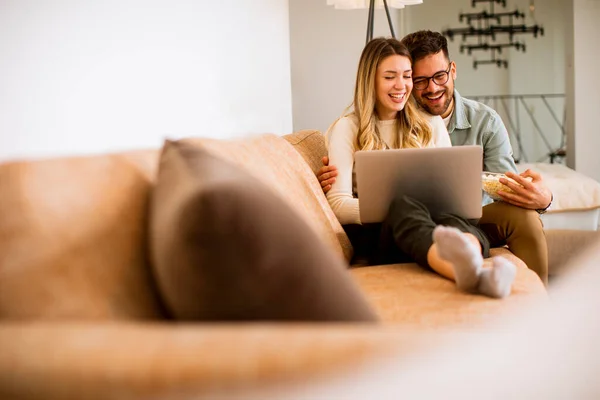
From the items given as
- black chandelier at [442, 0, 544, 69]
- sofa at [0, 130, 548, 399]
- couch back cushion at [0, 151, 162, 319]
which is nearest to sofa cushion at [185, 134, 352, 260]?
sofa at [0, 130, 548, 399]

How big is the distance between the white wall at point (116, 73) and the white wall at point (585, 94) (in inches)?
167

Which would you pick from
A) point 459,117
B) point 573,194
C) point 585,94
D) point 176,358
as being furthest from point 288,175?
point 585,94

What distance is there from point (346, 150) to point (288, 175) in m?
0.61

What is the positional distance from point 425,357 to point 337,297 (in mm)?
236

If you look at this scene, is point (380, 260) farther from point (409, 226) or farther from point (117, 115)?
point (117, 115)

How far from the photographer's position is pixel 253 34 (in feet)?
12.1

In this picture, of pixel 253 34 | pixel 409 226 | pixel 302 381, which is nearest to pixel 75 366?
pixel 302 381

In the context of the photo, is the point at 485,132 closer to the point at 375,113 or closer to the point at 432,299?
the point at 375,113

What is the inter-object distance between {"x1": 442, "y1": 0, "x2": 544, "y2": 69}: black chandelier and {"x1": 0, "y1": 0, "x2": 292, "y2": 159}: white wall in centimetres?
584

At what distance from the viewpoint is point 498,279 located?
142cm

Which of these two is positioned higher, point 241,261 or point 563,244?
point 241,261

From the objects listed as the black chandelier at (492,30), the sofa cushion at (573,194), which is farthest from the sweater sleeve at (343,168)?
the black chandelier at (492,30)

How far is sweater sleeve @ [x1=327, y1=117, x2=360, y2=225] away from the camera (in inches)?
89.7

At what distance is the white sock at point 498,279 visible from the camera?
1428mm
